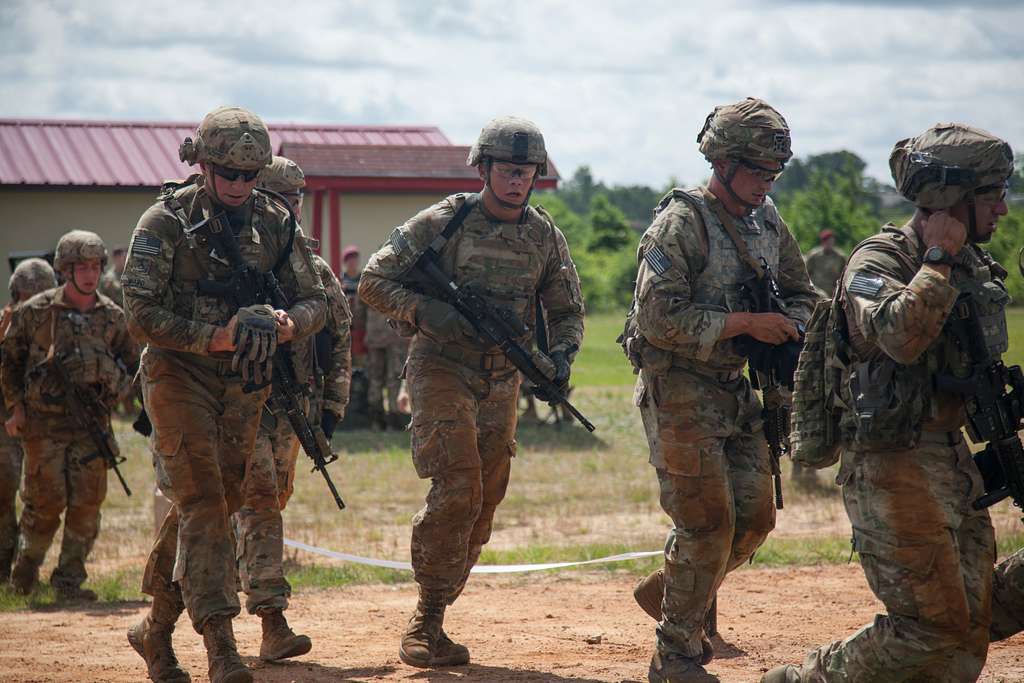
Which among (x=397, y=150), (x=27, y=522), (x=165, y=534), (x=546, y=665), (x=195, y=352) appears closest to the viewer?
(x=195, y=352)

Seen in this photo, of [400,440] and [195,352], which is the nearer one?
[195,352]

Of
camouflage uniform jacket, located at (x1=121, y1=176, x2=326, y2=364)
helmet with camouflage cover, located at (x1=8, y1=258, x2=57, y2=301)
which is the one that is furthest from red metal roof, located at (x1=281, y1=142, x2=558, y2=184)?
camouflage uniform jacket, located at (x1=121, y1=176, x2=326, y2=364)

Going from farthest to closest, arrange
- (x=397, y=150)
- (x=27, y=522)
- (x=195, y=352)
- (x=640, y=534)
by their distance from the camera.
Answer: (x=397, y=150) < (x=640, y=534) < (x=27, y=522) < (x=195, y=352)

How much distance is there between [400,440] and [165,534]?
10.5m

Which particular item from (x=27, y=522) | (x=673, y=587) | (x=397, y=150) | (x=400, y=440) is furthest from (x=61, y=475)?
(x=397, y=150)

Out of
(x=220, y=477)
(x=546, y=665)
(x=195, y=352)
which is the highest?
(x=195, y=352)

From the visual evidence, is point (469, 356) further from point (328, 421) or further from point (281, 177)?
point (281, 177)

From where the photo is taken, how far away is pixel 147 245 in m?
5.74

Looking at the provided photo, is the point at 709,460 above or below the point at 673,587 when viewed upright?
above

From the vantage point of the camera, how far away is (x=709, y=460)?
18.9 ft

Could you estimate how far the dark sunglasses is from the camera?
5832 millimetres

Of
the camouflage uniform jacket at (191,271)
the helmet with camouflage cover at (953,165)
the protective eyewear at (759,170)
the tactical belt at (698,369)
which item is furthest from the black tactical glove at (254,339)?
the helmet with camouflage cover at (953,165)

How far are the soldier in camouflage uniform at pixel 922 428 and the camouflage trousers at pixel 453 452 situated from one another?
2.08 m

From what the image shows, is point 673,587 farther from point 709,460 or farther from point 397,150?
point 397,150
